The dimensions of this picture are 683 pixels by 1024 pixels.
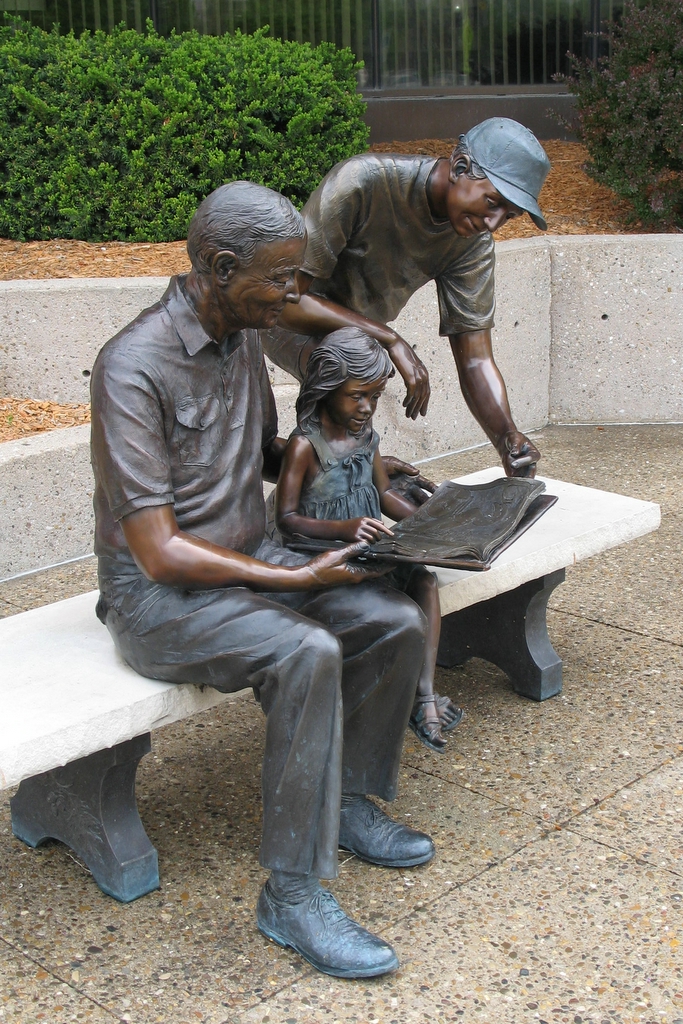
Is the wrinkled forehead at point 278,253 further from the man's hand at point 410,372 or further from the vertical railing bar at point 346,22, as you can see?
the vertical railing bar at point 346,22

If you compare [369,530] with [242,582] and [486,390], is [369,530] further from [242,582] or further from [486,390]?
[486,390]

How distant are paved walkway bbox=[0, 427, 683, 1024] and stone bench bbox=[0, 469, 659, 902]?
0.40 ft

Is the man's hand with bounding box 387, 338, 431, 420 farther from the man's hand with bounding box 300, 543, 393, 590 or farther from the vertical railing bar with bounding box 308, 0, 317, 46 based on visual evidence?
the vertical railing bar with bounding box 308, 0, 317, 46

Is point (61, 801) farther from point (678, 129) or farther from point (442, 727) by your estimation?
point (678, 129)

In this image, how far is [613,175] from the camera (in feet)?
27.5

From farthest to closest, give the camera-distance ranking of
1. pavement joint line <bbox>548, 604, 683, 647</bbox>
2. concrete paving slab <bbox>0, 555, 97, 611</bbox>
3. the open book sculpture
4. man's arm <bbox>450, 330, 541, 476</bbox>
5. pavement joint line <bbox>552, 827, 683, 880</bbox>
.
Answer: concrete paving slab <bbox>0, 555, 97, 611</bbox>, pavement joint line <bbox>548, 604, 683, 647</bbox>, man's arm <bbox>450, 330, 541, 476</bbox>, pavement joint line <bbox>552, 827, 683, 880</bbox>, the open book sculpture

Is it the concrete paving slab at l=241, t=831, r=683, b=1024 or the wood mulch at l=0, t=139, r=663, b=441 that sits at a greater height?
the wood mulch at l=0, t=139, r=663, b=441

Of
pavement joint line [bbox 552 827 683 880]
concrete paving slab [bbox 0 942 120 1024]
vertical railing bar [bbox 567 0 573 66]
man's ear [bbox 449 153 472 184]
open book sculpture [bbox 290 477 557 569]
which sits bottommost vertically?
pavement joint line [bbox 552 827 683 880]

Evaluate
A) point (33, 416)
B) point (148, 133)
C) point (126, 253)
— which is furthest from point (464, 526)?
point (148, 133)

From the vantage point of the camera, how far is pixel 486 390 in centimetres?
430

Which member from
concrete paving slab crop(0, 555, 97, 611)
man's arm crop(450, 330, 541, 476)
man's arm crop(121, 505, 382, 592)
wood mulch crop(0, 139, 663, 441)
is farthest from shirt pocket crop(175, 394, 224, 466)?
wood mulch crop(0, 139, 663, 441)

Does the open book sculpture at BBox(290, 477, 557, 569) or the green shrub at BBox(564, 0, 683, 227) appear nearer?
the open book sculpture at BBox(290, 477, 557, 569)

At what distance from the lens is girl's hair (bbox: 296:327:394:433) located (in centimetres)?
349

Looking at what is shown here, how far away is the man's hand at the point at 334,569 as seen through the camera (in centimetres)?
316
